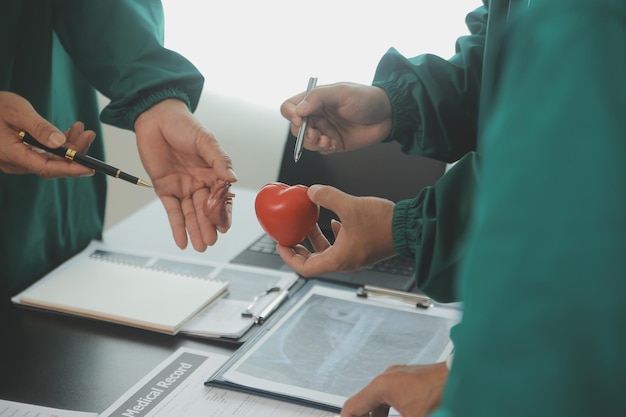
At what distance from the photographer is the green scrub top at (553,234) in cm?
48

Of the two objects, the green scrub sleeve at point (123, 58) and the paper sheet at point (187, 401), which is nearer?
the paper sheet at point (187, 401)

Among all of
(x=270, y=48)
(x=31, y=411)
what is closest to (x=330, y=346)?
(x=31, y=411)

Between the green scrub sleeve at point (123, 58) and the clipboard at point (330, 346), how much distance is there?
0.48m

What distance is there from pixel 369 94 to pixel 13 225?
76 centimetres

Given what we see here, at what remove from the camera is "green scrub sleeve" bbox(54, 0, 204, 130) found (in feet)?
4.80

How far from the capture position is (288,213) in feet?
4.06

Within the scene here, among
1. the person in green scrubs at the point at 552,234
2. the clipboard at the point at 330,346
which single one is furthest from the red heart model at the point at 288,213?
the person in green scrubs at the point at 552,234

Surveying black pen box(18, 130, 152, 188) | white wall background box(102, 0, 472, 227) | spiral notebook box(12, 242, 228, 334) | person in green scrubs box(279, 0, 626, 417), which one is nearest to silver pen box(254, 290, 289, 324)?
spiral notebook box(12, 242, 228, 334)

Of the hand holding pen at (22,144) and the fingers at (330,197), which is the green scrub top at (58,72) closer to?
the hand holding pen at (22,144)

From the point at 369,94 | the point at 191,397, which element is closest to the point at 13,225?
the point at 191,397

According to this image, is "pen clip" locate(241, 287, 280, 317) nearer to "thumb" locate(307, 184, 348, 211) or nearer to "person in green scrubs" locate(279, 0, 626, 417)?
"thumb" locate(307, 184, 348, 211)

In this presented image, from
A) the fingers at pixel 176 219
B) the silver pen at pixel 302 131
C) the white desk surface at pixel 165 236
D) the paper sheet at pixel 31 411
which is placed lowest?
the paper sheet at pixel 31 411

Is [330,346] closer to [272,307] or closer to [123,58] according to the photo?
[272,307]

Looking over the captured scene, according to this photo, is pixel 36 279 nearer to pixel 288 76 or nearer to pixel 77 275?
pixel 77 275
